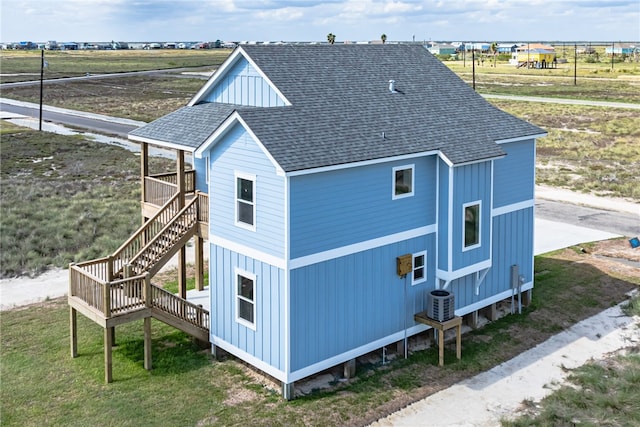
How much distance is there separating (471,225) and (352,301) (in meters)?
4.09

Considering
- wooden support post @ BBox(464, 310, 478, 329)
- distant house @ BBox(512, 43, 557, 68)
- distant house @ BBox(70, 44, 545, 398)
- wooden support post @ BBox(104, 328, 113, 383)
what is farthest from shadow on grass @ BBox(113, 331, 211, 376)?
distant house @ BBox(512, 43, 557, 68)

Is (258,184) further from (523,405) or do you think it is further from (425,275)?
(523,405)

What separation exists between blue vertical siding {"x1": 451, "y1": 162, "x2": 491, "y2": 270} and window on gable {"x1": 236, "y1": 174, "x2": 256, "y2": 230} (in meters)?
5.21

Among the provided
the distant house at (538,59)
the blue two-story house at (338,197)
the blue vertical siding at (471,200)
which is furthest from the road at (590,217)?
the distant house at (538,59)

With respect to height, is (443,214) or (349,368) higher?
(443,214)

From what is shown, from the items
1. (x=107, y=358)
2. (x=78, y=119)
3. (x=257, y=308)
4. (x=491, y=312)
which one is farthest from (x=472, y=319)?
(x=78, y=119)

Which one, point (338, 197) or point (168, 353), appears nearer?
point (338, 197)

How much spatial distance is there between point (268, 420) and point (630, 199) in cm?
2827

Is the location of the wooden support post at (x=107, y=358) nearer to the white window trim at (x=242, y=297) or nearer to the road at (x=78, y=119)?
the white window trim at (x=242, y=297)

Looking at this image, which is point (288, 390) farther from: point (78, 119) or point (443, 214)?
point (78, 119)

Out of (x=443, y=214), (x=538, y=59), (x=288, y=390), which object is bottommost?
(x=288, y=390)

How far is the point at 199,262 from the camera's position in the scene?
21953 mm

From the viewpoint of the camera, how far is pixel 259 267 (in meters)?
15.9

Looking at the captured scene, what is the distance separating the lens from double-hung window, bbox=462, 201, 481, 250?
59.7 ft
